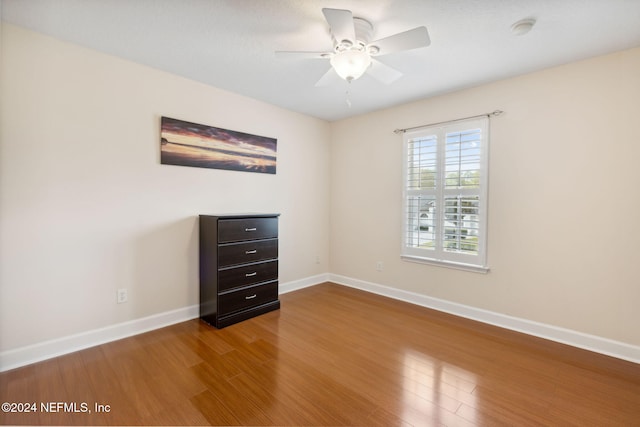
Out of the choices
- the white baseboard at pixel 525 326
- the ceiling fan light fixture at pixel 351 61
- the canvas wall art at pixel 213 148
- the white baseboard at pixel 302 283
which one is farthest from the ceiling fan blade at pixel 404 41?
the white baseboard at pixel 302 283

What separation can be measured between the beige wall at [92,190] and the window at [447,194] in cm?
215

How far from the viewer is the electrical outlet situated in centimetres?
257

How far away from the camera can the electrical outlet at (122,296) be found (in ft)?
8.44

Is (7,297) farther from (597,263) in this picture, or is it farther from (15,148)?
(597,263)

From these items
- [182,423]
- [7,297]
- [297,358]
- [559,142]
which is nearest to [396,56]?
[559,142]

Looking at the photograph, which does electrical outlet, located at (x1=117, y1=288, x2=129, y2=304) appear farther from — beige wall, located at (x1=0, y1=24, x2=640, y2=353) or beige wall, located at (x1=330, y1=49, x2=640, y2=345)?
beige wall, located at (x1=330, y1=49, x2=640, y2=345)

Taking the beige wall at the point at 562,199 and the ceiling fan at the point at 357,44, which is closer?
the ceiling fan at the point at 357,44

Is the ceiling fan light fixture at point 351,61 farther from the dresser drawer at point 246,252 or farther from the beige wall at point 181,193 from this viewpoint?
the dresser drawer at point 246,252

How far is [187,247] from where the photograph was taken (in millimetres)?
3004

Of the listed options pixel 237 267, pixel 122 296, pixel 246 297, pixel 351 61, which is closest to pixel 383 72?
pixel 351 61

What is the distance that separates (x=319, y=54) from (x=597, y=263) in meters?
2.83

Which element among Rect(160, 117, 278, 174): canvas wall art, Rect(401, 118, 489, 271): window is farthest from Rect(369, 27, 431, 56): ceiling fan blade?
Rect(160, 117, 278, 174): canvas wall art

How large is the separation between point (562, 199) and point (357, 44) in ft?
7.37

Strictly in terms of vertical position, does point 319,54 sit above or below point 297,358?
above
